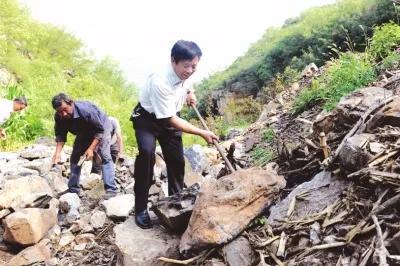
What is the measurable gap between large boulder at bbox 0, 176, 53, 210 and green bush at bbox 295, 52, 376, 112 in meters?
3.49

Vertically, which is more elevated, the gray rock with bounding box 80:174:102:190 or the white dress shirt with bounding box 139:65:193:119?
the white dress shirt with bounding box 139:65:193:119

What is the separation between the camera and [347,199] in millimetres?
2928

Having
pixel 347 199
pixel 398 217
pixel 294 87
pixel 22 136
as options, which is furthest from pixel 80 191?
pixel 22 136

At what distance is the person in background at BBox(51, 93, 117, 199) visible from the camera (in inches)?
210

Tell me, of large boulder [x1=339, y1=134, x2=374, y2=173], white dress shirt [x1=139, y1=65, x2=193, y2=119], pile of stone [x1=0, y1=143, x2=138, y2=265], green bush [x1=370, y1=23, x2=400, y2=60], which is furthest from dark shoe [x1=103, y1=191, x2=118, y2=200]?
green bush [x1=370, y1=23, x2=400, y2=60]

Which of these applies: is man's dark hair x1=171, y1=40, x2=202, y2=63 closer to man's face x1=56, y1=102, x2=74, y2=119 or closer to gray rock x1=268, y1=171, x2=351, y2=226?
gray rock x1=268, y1=171, x2=351, y2=226

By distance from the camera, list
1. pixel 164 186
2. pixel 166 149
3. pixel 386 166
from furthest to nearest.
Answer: pixel 164 186 → pixel 166 149 → pixel 386 166

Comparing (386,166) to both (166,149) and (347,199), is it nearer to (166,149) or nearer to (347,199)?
(347,199)

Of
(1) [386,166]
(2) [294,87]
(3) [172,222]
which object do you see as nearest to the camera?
(1) [386,166]

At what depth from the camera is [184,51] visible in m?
3.36

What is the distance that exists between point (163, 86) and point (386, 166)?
1640mm

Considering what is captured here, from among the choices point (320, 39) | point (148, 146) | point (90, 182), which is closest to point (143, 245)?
point (148, 146)

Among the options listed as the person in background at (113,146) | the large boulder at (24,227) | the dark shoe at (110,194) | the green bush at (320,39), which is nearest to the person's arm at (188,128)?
the large boulder at (24,227)

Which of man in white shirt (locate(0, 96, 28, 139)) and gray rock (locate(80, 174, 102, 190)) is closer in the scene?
gray rock (locate(80, 174, 102, 190))
